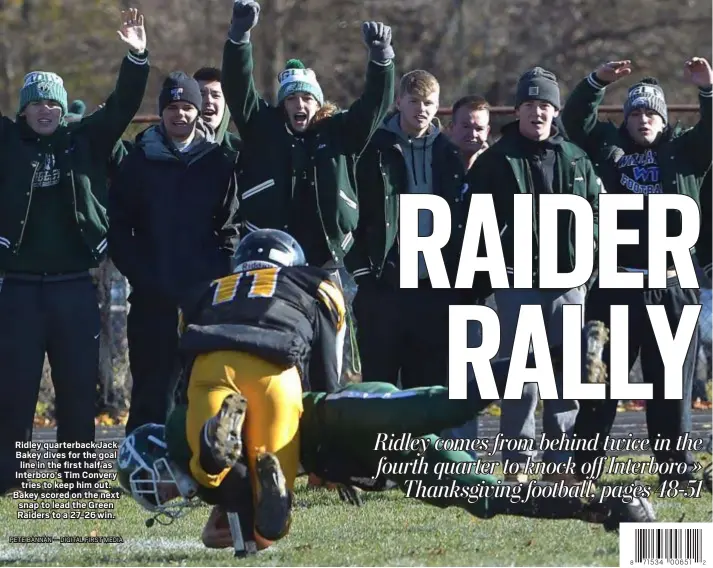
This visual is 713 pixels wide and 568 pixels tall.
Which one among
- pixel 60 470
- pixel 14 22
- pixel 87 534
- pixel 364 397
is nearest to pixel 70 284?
pixel 60 470

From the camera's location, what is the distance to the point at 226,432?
597 cm

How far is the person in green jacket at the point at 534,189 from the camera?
25.2ft

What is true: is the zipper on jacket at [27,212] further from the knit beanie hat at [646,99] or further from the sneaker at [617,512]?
the sneaker at [617,512]

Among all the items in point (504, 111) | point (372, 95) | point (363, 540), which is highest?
point (504, 111)

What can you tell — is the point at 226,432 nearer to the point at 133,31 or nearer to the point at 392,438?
the point at 392,438

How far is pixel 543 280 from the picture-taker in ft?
25.2

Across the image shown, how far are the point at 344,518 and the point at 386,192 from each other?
1718 mm

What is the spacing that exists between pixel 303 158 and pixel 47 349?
1561 millimetres

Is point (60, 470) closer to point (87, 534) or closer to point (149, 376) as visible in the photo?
point (87, 534)

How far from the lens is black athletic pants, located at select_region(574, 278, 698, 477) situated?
788 centimetres

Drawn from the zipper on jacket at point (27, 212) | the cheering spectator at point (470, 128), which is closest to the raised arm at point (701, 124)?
the cheering spectator at point (470, 128)

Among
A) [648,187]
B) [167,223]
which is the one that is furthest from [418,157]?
[167,223]

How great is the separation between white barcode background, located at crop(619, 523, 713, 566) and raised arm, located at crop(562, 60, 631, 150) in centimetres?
257

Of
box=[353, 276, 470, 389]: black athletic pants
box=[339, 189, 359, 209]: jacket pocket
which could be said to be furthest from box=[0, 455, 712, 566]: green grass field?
box=[339, 189, 359, 209]: jacket pocket
